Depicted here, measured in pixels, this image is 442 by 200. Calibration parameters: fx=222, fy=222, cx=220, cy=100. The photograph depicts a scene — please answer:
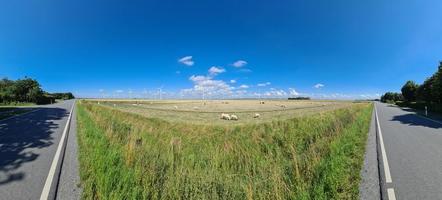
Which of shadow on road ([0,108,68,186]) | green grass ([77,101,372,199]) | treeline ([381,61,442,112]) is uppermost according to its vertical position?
treeline ([381,61,442,112])

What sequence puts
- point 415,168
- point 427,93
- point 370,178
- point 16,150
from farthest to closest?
point 427,93, point 16,150, point 415,168, point 370,178

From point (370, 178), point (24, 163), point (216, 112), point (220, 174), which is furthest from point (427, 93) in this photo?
point (24, 163)

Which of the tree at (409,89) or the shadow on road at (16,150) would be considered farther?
the tree at (409,89)

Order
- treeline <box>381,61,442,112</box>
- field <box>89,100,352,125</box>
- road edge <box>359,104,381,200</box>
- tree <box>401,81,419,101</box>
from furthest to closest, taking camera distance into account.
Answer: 1. tree <box>401,81,419,101</box>
2. treeline <box>381,61,442,112</box>
3. field <box>89,100,352,125</box>
4. road edge <box>359,104,381,200</box>

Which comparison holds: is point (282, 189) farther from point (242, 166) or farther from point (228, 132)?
point (228, 132)

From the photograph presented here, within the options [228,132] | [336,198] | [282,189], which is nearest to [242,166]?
[282,189]

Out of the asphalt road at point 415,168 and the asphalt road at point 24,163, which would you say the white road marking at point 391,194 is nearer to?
the asphalt road at point 415,168

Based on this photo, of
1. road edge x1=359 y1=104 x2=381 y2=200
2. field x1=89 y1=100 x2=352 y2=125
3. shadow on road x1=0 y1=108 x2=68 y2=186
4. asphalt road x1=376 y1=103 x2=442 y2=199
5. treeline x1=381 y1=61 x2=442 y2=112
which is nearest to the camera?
road edge x1=359 y1=104 x2=381 y2=200

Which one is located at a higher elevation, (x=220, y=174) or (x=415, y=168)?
(x=415, y=168)

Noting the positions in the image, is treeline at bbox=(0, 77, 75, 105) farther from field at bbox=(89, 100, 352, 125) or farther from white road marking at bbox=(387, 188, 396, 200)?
white road marking at bbox=(387, 188, 396, 200)

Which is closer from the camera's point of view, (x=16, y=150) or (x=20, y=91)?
(x=16, y=150)

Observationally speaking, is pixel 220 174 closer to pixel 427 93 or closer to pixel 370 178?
pixel 370 178

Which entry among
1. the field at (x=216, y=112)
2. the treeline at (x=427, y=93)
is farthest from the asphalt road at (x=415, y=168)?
the treeline at (x=427, y=93)

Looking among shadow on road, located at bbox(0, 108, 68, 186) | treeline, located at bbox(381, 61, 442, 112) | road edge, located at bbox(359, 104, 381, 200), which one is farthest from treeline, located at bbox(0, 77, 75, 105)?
treeline, located at bbox(381, 61, 442, 112)
